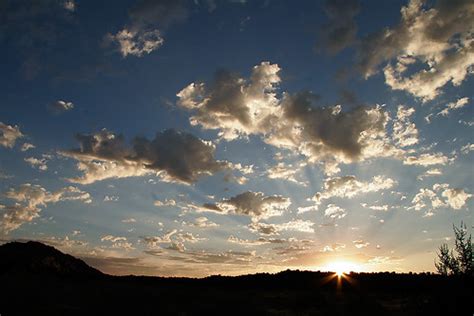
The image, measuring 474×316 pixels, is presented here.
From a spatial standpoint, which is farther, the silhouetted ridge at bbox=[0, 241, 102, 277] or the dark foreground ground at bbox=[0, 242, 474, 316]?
the silhouetted ridge at bbox=[0, 241, 102, 277]

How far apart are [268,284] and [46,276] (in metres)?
Answer: 24.6

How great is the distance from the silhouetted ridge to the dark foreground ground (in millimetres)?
123

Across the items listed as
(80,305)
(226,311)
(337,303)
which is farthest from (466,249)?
(80,305)

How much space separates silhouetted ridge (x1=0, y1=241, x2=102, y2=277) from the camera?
4697 centimetres

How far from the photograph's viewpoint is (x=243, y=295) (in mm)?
35719

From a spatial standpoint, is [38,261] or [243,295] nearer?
[243,295]

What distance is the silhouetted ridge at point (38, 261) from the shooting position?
47.0m

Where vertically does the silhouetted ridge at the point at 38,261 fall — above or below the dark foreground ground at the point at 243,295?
above

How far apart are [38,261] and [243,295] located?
92.7 ft

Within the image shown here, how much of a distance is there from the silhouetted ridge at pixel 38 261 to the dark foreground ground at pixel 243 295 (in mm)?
123

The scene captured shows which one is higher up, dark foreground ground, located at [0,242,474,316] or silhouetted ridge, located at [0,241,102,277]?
silhouetted ridge, located at [0,241,102,277]

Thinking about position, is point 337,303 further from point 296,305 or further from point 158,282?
point 158,282

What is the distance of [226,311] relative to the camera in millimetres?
27797

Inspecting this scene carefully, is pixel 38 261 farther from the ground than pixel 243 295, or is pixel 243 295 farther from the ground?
pixel 38 261
